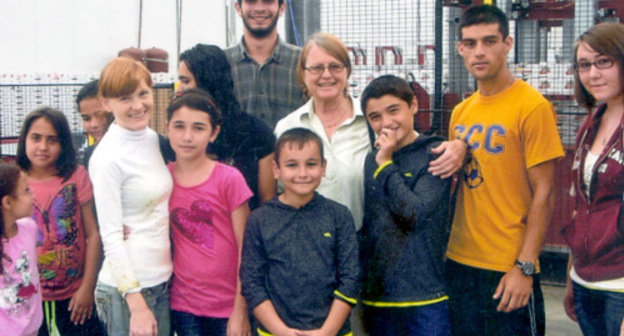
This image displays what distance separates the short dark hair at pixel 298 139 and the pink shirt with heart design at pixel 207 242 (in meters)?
0.19

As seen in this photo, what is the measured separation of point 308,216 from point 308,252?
0.13 meters

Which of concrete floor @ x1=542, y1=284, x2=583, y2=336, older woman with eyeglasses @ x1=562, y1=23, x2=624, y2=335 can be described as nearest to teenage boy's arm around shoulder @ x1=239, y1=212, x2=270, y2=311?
older woman with eyeglasses @ x1=562, y1=23, x2=624, y2=335

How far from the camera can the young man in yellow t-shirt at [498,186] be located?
7.83 ft

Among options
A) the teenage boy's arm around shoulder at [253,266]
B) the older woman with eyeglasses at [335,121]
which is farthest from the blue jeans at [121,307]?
the older woman with eyeglasses at [335,121]

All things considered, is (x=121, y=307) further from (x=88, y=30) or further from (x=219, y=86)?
(x=88, y=30)

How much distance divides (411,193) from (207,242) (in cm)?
77

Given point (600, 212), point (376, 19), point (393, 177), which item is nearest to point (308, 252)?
point (393, 177)

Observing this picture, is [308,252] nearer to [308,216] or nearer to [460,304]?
[308,216]

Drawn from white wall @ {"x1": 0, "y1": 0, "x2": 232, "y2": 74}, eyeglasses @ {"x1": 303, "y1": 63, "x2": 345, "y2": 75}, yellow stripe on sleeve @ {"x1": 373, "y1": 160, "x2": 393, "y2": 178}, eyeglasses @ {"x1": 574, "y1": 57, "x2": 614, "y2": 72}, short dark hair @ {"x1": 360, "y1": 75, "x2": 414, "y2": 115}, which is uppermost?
white wall @ {"x1": 0, "y1": 0, "x2": 232, "y2": 74}

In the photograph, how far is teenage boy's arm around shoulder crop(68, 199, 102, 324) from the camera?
2.68 m

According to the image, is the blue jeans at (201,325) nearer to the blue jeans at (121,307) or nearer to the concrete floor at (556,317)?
the blue jeans at (121,307)

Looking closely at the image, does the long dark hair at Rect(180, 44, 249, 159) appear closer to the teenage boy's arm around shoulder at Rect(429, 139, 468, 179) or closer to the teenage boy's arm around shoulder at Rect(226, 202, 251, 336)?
the teenage boy's arm around shoulder at Rect(226, 202, 251, 336)

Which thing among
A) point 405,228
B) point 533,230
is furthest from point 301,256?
point 533,230

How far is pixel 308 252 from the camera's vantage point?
2326 mm
